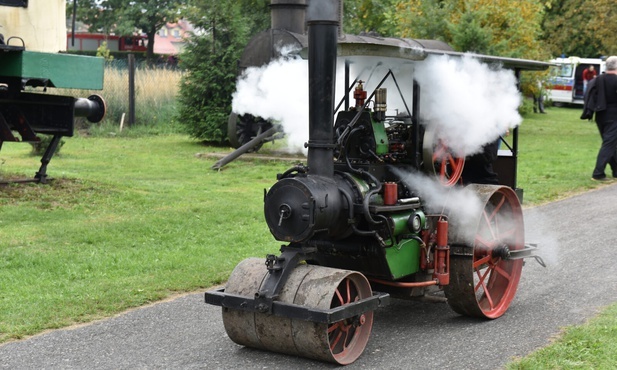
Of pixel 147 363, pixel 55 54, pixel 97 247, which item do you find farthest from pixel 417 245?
pixel 55 54

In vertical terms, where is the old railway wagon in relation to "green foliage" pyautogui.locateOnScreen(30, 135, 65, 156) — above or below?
above

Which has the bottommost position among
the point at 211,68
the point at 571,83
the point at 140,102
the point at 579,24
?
the point at 140,102

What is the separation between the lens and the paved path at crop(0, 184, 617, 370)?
5.13 meters

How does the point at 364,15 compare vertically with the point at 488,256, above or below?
above

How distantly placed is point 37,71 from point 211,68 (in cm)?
914

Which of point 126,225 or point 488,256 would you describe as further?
point 126,225

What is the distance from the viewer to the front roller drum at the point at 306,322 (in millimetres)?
4949

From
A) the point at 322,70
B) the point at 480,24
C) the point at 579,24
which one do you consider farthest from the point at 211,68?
the point at 579,24

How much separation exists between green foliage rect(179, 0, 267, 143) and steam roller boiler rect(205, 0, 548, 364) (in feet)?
42.3

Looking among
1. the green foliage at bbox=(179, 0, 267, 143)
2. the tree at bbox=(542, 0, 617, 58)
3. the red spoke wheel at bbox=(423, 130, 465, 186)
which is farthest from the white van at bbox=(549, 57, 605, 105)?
the red spoke wheel at bbox=(423, 130, 465, 186)

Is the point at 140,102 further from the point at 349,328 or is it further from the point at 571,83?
the point at 571,83

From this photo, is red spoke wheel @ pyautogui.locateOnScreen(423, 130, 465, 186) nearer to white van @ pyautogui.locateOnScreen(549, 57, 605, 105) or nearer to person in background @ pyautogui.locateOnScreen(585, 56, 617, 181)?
person in background @ pyautogui.locateOnScreen(585, 56, 617, 181)

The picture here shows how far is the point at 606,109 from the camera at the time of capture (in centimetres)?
1376

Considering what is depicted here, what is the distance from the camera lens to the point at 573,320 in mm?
6090
